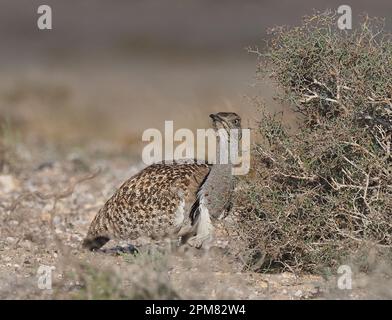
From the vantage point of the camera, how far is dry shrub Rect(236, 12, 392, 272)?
18.7ft

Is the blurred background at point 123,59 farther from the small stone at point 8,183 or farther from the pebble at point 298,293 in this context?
the pebble at point 298,293

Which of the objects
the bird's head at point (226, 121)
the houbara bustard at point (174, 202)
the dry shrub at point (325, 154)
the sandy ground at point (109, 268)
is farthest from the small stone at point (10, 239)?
the dry shrub at point (325, 154)

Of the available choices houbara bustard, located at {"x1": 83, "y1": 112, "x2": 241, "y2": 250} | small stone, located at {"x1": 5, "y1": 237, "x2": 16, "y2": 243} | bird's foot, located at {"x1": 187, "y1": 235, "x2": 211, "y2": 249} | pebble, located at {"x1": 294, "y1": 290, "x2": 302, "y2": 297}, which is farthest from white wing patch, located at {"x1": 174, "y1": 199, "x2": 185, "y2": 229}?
small stone, located at {"x1": 5, "y1": 237, "x2": 16, "y2": 243}

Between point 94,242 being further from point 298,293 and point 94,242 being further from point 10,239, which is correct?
point 298,293

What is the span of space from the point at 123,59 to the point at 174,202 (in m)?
20.0

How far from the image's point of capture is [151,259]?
5379 millimetres

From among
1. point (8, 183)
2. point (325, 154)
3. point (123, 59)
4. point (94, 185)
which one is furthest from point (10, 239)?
point (123, 59)

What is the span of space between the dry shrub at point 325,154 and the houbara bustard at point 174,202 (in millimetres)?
289

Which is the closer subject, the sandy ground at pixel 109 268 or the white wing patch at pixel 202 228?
the sandy ground at pixel 109 268

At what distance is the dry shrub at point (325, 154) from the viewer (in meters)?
5.70

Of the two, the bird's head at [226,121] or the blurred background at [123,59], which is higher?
the blurred background at [123,59]

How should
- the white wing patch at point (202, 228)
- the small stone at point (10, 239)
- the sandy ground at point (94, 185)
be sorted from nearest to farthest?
the sandy ground at point (94, 185), the white wing patch at point (202, 228), the small stone at point (10, 239)

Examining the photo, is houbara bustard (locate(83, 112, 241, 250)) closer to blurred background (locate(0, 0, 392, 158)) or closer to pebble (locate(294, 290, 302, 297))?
pebble (locate(294, 290, 302, 297))

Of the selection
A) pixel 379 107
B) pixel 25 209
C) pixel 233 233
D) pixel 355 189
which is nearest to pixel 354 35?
pixel 379 107
